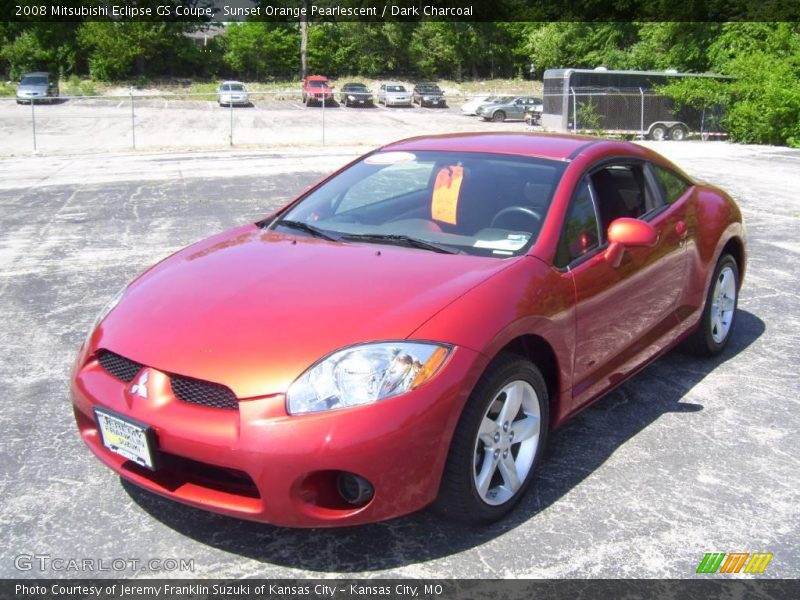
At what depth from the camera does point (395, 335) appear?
2754 mm

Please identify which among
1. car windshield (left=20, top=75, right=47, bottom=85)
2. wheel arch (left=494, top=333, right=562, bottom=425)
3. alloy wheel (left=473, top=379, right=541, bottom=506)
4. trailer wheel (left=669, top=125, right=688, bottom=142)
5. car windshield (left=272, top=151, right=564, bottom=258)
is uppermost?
car windshield (left=20, top=75, right=47, bottom=85)

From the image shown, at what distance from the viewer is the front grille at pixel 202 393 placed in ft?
8.77

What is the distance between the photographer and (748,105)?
87.6 ft

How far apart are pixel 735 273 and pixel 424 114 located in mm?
40322

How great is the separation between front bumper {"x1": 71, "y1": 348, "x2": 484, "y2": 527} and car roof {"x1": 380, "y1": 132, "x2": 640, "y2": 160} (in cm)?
158

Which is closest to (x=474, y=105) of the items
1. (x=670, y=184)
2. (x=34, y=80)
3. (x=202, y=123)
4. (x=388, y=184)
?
(x=202, y=123)

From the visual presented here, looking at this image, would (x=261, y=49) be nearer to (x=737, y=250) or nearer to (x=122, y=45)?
(x=122, y=45)

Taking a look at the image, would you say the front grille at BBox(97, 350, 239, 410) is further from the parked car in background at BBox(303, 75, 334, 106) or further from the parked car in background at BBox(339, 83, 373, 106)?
the parked car in background at BBox(303, 75, 334, 106)

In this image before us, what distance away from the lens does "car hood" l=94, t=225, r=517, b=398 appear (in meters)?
2.73

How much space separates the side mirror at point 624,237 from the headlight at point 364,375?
4.27 ft

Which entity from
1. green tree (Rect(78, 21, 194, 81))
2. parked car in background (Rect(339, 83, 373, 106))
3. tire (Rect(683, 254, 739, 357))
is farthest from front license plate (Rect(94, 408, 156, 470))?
green tree (Rect(78, 21, 194, 81))

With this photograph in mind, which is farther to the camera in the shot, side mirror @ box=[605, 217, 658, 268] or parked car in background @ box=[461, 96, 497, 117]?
parked car in background @ box=[461, 96, 497, 117]

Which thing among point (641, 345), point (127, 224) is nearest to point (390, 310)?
point (641, 345)

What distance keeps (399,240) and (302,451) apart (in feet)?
4.47
